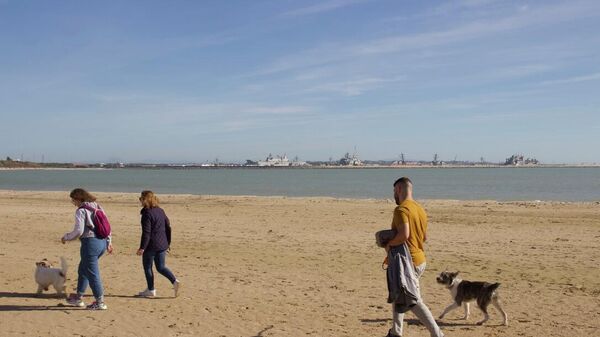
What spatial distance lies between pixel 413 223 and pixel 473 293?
6.78ft

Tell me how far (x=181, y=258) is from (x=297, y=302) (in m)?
4.36

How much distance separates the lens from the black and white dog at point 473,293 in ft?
21.8

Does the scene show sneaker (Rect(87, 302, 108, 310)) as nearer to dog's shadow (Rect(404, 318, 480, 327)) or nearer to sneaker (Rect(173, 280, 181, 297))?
sneaker (Rect(173, 280, 181, 297))

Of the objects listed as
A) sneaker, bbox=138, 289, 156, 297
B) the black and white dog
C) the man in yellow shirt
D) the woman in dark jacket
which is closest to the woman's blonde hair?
the woman in dark jacket

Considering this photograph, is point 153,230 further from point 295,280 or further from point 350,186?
point 350,186

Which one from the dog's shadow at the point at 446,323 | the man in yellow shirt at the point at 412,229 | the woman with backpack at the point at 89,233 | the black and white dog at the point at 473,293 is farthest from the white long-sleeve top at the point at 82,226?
the black and white dog at the point at 473,293

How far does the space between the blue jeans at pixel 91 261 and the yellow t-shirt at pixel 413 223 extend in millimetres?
3745

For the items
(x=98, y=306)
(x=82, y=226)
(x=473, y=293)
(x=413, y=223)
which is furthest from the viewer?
(x=98, y=306)

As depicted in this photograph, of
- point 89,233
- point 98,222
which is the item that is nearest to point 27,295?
point 89,233

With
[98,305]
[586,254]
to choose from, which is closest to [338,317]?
[98,305]

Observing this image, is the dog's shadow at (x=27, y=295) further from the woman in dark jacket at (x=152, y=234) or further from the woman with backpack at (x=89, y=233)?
the woman in dark jacket at (x=152, y=234)

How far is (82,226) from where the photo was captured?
6633 mm

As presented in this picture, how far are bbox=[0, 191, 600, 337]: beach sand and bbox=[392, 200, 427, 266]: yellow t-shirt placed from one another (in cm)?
143

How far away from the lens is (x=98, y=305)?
7.03m
